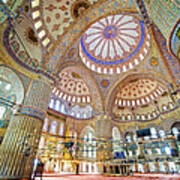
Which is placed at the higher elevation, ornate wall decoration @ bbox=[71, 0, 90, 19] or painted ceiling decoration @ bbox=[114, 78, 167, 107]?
ornate wall decoration @ bbox=[71, 0, 90, 19]

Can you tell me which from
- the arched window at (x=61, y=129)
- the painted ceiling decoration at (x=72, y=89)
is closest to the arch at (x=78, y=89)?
the painted ceiling decoration at (x=72, y=89)

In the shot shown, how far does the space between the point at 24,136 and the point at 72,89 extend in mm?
13596

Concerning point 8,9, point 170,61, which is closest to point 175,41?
point 170,61

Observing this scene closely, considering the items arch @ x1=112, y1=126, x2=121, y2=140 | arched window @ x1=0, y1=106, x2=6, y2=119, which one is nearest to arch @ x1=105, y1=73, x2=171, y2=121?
arch @ x1=112, y1=126, x2=121, y2=140

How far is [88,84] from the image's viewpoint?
17.7 meters

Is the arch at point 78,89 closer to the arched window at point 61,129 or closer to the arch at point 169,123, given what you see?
the arched window at point 61,129

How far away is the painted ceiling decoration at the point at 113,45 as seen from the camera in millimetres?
16312

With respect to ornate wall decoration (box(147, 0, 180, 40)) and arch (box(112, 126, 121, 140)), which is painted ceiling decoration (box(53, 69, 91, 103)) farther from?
ornate wall decoration (box(147, 0, 180, 40))

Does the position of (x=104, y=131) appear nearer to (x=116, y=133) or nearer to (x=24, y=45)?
(x=116, y=133)

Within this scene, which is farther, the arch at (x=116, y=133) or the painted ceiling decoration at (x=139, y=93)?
the arch at (x=116, y=133)

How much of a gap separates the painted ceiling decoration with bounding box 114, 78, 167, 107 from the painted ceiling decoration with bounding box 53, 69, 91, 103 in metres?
5.62

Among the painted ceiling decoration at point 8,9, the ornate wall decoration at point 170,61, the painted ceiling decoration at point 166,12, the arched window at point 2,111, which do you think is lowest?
the arched window at point 2,111

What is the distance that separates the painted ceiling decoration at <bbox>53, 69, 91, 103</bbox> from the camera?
19172 mm

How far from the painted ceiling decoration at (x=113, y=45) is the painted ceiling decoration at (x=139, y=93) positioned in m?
3.72
